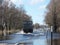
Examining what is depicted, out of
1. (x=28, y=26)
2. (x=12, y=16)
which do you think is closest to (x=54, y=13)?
(x=28, y=26)

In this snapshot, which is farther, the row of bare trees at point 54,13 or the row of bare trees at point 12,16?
the row of bare trees at point 54,13

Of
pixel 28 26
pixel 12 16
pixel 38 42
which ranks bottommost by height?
pixel 38 42

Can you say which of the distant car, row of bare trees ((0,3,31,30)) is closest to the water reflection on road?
the distant car

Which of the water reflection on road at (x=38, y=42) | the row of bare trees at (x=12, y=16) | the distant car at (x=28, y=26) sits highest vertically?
the row of bare trees at (x=12, y=16)

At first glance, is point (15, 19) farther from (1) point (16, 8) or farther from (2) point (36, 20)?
(2) point (36, 20)

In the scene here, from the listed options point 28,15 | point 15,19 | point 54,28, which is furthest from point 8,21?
point 54,28

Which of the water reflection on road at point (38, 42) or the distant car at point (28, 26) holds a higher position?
the distant car at point (28, 26)

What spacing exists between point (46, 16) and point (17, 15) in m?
0.53

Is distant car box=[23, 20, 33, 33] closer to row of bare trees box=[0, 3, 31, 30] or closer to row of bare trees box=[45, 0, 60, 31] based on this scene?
row of bare trees box=[0, 3, 31, 30]

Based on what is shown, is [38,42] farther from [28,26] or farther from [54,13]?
[54,13]

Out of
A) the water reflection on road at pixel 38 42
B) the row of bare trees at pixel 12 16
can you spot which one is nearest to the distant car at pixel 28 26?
the row of bare trees at pixel 12 16

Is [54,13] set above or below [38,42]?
above

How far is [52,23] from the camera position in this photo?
2.81m

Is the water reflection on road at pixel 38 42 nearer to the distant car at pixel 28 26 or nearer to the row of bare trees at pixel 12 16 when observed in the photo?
the distant car at pixel 28 26
